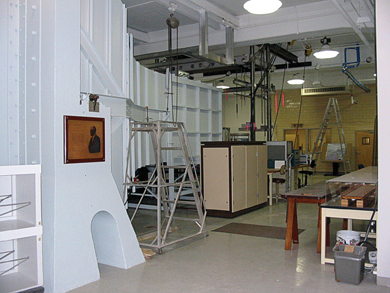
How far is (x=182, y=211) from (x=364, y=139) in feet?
36.2

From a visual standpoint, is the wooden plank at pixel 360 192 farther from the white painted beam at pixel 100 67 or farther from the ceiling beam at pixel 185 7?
the ceiling beam at pixel 185 7

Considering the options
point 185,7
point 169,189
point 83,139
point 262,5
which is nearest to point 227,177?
point 169,189

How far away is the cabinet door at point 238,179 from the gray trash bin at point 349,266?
10.8 ft

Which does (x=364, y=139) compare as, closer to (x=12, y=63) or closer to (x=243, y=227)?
(x=243, y=227)

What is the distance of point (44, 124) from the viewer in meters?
3.61

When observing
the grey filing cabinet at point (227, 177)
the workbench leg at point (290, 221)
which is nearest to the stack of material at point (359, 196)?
the workbench leg at point (290, 221)

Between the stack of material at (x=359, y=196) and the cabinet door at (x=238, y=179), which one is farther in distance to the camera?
the cabinet door at (x=238, y=179)

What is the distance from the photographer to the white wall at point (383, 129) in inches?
147

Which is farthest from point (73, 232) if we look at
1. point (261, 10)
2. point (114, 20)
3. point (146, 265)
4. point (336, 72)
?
point (336, 72)

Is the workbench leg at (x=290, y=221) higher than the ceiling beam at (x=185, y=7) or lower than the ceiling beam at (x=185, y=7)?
lower

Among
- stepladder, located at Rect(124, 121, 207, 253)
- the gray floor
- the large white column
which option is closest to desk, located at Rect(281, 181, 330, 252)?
the gray floor

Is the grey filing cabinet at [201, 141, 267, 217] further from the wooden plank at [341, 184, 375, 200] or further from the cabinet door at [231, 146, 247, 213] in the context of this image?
the wooden plank at [341, 184, 375, 200]

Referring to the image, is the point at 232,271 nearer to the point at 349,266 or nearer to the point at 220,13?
the point at 349,266

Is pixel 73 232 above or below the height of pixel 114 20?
below
